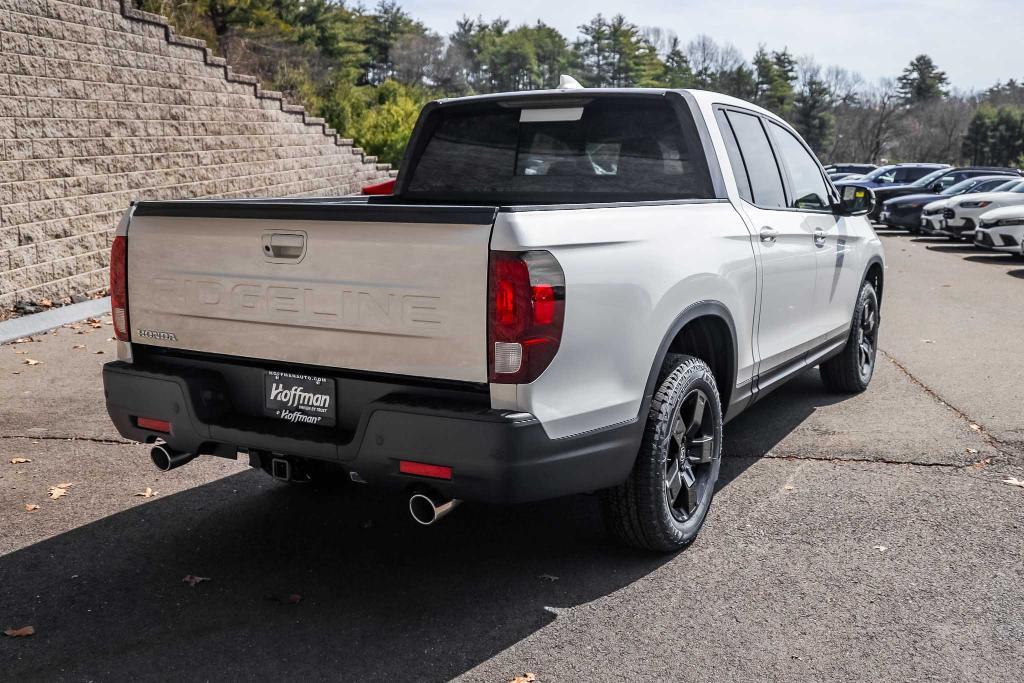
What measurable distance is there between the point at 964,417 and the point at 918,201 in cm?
1928

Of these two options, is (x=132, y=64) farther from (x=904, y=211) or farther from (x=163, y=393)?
(x=904, y=211)

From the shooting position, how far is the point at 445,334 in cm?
340

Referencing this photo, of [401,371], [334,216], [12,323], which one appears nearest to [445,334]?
[401,371]

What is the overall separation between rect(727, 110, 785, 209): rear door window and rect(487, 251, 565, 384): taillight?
2196 mm

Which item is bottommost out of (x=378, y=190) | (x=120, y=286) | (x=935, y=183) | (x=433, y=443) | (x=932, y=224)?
(x=932, y=224)

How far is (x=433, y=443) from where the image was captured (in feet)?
11.2

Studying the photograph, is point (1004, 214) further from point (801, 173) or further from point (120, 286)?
point (120, 286)

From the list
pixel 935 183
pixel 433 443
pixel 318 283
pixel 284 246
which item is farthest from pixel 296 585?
pixel 935 183

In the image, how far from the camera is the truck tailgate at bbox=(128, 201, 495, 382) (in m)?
3.37

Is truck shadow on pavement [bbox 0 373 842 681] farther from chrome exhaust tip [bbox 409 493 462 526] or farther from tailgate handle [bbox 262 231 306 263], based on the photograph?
tailgate handle [bbox 262 231 306 263]

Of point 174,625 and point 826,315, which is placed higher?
point 826,315

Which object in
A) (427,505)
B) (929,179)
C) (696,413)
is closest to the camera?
(427,505)

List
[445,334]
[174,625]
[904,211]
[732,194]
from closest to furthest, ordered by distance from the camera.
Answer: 1. [445,334]
2. [174,625]
3. [732,194]
4. [904,211]

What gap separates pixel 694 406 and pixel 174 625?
7.40ft
